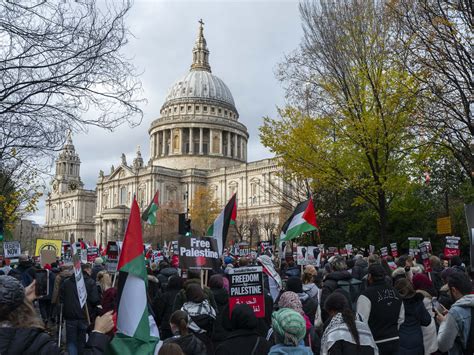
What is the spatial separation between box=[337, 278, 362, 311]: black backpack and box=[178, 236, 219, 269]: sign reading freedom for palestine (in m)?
2.18

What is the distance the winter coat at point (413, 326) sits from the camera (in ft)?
22.0

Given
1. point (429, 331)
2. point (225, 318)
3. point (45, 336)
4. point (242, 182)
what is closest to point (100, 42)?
point (225, 318)

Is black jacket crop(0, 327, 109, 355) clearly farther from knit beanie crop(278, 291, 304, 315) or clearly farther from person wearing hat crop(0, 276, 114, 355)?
knit beanie crop(278, 291, 304, 315)

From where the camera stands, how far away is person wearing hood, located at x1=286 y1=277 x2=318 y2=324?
7.16m

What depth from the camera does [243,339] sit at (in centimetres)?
476

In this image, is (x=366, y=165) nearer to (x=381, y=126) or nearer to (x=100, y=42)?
(x=381, y=126)

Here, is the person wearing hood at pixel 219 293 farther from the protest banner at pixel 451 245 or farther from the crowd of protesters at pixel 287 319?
the protest banner at pixel 451 245

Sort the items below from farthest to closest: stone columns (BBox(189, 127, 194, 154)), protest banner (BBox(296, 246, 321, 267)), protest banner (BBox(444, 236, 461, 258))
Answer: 1. stone columns (BBox(189, 127, 194, 154))
2. protest banner (BBox(444, 236, 461, 258))
3. protest banner (BBox(296, 246, 321, 267))

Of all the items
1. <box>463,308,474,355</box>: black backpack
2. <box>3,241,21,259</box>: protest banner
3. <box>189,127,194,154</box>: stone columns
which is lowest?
<box>463,308,474,355</box>: black backpack

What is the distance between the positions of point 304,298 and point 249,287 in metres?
1.48

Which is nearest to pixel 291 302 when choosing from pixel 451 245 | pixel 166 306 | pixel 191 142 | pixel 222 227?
pixel 166 306

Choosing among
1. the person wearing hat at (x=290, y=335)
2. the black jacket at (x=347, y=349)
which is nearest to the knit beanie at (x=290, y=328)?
the person wearing hat at (x=290, y=335)

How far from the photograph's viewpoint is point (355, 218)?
33219 millimetres

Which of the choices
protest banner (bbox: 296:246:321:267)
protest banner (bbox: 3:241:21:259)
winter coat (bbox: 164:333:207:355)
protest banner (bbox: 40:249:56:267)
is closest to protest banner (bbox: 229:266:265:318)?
winter coat (bbox: 164:333:207:355)
